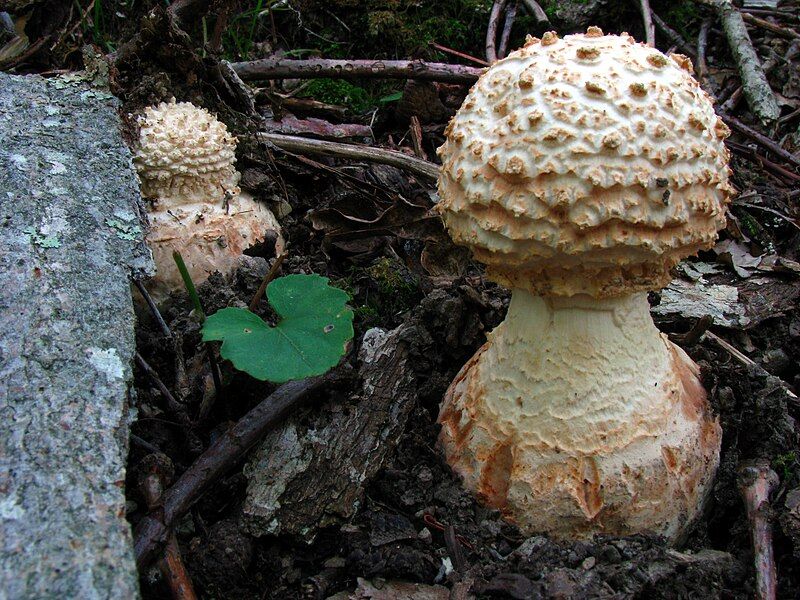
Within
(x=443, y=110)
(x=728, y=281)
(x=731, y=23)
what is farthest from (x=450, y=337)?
(x=731, y=23)

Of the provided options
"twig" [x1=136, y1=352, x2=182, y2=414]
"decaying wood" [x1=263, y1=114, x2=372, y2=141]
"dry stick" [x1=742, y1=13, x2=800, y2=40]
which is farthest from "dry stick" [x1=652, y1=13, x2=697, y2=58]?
"twig" [x1=136, y1=352, x2=182, y2=414]

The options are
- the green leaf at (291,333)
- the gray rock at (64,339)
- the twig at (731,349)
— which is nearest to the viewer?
the gray rock at (64,339)

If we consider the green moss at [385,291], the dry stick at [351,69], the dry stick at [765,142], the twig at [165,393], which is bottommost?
the green moss at [385,291]

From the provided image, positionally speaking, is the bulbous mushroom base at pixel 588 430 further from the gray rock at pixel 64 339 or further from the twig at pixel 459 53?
the twig at pixel 459 53

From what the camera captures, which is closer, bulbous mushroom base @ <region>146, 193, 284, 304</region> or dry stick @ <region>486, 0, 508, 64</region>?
bulbous mushroom base @ <region>146, 193, 284, 304</region>

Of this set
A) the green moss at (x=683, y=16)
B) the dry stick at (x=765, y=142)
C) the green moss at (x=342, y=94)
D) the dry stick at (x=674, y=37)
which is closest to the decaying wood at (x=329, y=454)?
the green moss at (x=342, y=94)

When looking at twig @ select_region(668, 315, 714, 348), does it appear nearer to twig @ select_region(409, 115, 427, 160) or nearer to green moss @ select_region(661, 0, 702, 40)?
twig @ select_region(409, 115, 427, 160)

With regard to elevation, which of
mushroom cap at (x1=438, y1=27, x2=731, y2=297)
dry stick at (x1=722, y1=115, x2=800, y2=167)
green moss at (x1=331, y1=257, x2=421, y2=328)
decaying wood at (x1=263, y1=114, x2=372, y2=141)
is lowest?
Result: green moss at (x1=331, y1=257, x2=421, y2=328)
